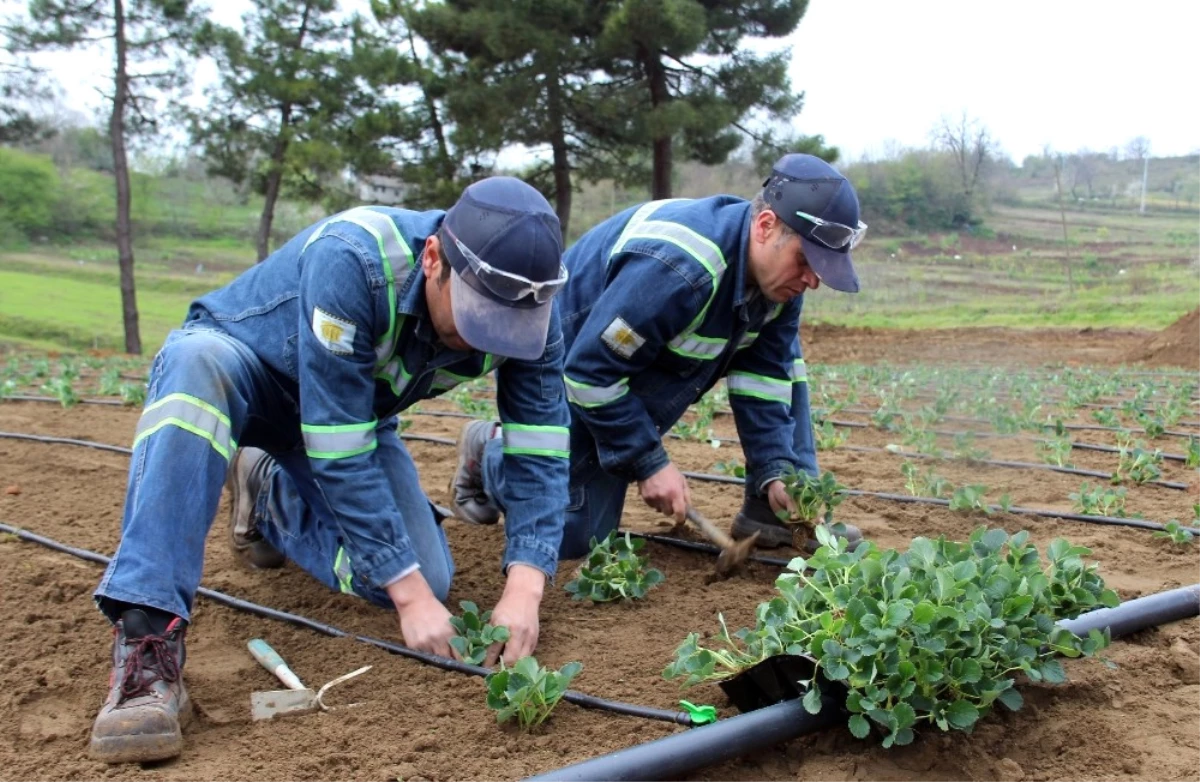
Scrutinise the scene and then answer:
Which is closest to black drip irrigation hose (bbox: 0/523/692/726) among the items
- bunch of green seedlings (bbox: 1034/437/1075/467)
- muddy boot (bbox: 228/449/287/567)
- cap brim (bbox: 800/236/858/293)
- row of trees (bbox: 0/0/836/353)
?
muddy boot (bbox: 228/449/287/567)

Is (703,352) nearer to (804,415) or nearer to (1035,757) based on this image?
(804,415)

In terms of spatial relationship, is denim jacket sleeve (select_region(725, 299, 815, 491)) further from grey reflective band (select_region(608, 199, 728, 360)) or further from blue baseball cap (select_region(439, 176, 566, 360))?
blue baseball cap (select_region(439, 176, 566, 360))

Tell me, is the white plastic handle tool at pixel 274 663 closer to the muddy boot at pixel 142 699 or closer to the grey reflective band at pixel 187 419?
the muddy boot at pixel 142 699

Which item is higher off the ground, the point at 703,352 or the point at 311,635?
the point at 703,352

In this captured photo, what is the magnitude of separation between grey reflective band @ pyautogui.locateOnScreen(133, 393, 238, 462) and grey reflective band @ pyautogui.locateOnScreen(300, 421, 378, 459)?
0.19 m

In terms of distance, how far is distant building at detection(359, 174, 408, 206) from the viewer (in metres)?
18.7

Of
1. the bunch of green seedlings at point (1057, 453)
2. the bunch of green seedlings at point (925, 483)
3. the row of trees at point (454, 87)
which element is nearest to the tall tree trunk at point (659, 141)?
the row of trees at point (454, 87)

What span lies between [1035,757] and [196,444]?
1.88 metres

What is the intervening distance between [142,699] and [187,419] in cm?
61

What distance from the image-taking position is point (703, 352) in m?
3.36

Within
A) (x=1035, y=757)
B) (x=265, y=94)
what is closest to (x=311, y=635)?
(x=1035, y=757)

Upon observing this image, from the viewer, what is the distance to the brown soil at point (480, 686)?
77.0 inches

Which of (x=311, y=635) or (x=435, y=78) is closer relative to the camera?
(x=311, y=635)

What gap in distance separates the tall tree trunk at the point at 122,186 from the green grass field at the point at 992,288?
364cm
